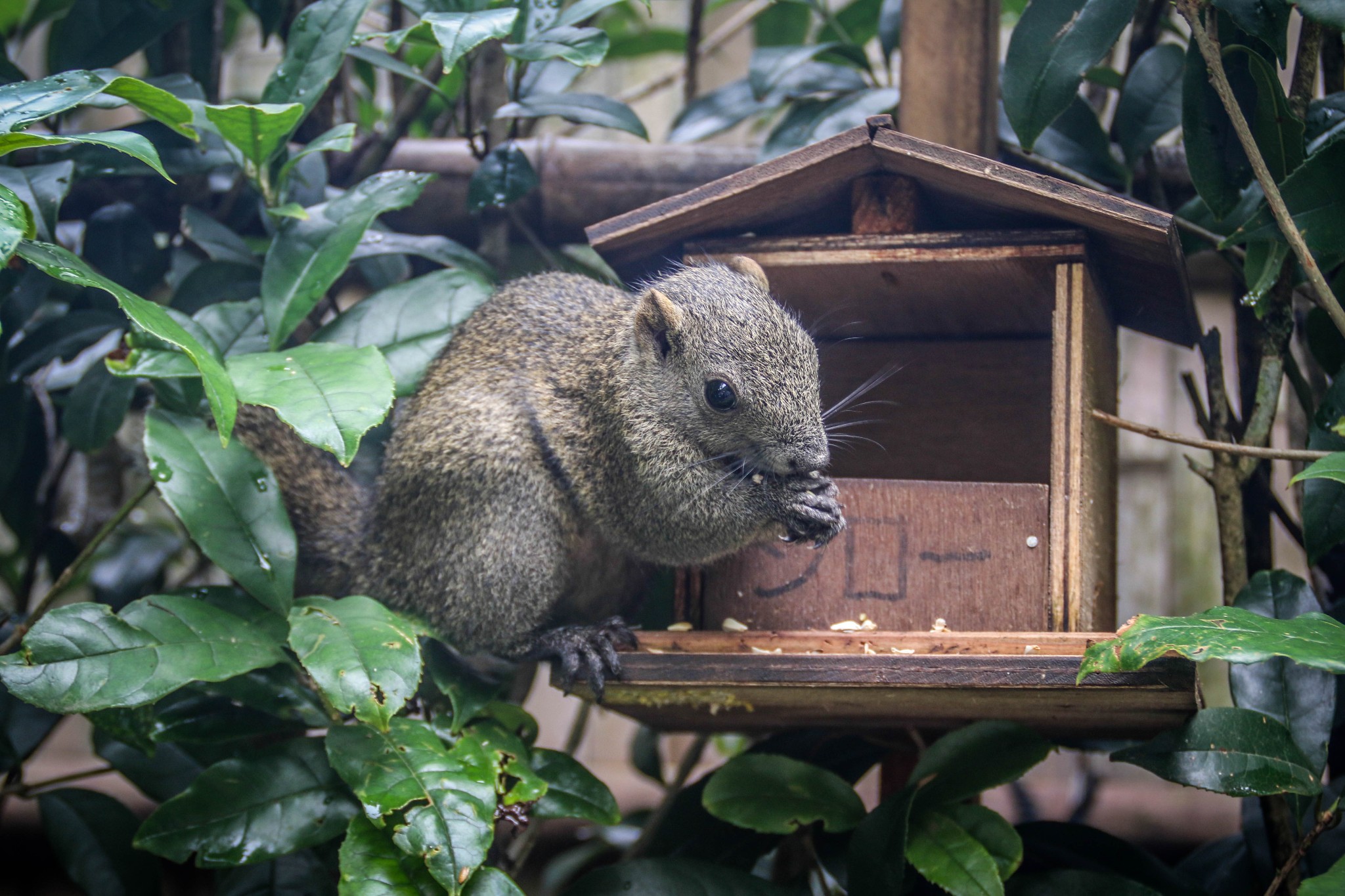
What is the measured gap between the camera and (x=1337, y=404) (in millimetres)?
2059

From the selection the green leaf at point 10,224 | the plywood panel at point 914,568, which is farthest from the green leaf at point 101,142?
the plywood panel at point 914,568

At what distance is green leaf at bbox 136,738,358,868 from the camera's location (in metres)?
1.89

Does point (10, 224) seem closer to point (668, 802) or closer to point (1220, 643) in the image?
point (1220, 643)

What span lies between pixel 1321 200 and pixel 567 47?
1411mm

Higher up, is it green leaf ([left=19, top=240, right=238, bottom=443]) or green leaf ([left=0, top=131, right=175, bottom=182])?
green leaf ([left=0, top=131, right=175, bottom=182])

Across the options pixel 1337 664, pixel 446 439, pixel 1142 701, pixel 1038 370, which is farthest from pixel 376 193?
pixel 1337 664

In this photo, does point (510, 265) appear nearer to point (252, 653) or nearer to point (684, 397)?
point (684, 397)

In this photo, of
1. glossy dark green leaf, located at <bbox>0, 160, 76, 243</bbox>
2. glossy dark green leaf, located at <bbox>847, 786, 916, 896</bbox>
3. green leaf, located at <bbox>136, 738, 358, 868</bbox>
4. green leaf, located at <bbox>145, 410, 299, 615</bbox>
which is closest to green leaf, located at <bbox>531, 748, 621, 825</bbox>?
green leaf, located at <bbox>136, 738, 358, 868</bbox>

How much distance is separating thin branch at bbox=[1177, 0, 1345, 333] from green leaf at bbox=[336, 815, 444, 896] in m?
1.72

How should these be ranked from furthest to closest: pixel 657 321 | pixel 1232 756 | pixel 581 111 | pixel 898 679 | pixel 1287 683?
1. pixel 581 111
2. pixel 657 321
3. pixel 1287 683
4. pixel 1232 756
5. pixel 898 679

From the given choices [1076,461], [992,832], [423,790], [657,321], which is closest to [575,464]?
[657,321]

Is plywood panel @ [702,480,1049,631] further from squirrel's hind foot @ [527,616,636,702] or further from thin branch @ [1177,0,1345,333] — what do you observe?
thin branch @ [1177,0,1345,333]

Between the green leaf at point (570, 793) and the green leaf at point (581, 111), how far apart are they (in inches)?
53.9

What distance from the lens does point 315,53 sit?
2.21 metres
